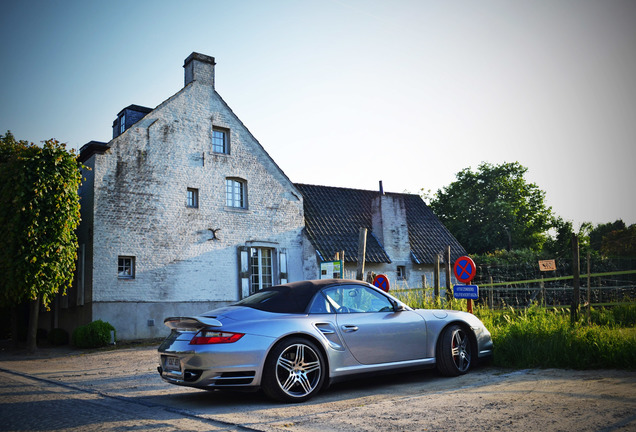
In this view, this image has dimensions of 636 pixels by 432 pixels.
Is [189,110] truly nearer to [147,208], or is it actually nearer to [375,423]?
[147,208]

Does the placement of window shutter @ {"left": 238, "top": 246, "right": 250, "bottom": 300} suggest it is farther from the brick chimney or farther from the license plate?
the license plate

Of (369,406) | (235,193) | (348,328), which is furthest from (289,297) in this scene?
(235,193)

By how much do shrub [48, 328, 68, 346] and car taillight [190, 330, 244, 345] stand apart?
15044 millimetres

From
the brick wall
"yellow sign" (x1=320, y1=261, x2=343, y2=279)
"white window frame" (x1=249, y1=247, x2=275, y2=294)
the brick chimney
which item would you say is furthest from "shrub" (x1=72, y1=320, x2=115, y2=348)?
the brick chimney

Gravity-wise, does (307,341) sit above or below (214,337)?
below

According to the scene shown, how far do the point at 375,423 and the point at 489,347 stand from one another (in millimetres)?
3846

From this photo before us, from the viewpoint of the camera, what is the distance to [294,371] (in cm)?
624

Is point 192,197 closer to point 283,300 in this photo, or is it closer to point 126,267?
point 126,267

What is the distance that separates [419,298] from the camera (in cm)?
1287

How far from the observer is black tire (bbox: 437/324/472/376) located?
296 inches

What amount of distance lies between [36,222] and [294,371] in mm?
12187

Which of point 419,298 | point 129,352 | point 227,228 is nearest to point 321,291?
point 419,298

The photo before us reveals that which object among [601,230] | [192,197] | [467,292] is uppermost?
[601,230]

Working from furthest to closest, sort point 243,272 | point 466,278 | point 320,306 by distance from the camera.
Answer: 1. point 243,272
2. point 466,278
3. point 320,306
